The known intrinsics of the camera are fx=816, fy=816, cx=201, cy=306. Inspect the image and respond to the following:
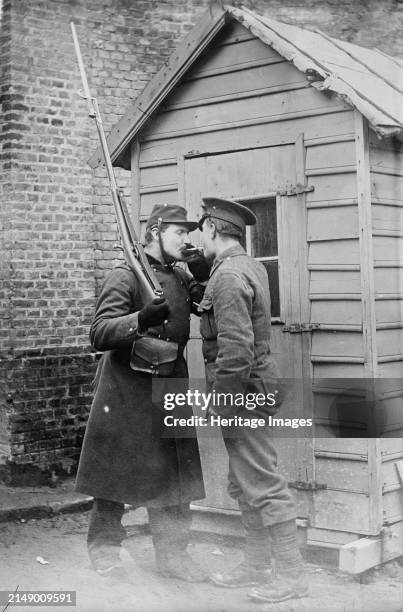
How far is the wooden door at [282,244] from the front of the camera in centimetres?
488

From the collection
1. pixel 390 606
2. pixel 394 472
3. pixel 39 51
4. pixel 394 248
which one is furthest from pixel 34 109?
pixel 390 606

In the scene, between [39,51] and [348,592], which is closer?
[348,592]

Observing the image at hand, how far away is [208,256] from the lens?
4.55m

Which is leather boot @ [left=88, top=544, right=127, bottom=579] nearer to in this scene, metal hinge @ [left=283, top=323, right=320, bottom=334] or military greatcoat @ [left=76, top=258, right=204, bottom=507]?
military greatcoat @ [left=76, top=258, right=204, bottom=507]

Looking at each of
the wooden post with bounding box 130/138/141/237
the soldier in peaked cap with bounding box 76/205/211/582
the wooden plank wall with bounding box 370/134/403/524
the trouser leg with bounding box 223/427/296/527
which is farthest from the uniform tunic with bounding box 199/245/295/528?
the wooden post with bounding box 130/138/141/237

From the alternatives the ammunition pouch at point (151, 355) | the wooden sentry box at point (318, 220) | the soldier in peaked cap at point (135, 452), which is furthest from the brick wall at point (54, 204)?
the ammunition pouch at point (151, 355)

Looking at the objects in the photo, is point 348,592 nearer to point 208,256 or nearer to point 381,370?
point 381,370

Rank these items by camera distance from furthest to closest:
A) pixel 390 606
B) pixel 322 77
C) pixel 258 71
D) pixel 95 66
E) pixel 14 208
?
1. pixel 95 66
2. pixel 14 208
3. pixel 258 71
4. pixel 322 77
5. pixel 390 606

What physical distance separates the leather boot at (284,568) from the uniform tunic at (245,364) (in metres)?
0.07

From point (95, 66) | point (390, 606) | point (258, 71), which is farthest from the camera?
point (95, 66)

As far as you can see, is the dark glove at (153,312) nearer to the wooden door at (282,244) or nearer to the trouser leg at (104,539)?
the wooden door at (282,244)

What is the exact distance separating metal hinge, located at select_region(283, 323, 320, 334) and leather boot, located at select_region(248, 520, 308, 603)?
1.17 metres

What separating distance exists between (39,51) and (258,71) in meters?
2.43

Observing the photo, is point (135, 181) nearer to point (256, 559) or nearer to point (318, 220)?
point (318, 220)
